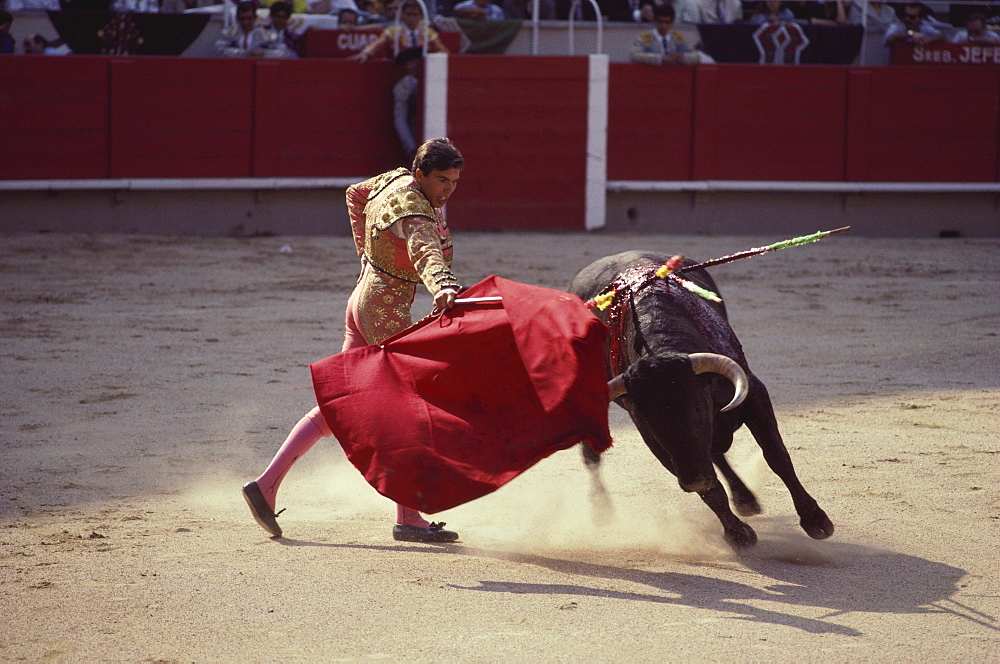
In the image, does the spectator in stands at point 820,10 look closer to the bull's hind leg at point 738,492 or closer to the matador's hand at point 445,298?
the bull's hind leg at point 738,492

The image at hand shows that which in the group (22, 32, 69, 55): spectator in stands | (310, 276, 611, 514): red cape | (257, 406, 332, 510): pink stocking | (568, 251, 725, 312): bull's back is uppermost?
(22, 32, 69, 55): spectator in stands

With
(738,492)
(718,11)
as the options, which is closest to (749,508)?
(738,492)

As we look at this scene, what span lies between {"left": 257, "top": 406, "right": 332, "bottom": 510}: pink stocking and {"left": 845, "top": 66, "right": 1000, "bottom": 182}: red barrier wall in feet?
24.0

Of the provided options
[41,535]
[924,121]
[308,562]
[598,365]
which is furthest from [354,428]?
[924,121]

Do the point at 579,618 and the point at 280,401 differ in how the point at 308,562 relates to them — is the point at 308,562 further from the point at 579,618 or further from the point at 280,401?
the point at 280,401

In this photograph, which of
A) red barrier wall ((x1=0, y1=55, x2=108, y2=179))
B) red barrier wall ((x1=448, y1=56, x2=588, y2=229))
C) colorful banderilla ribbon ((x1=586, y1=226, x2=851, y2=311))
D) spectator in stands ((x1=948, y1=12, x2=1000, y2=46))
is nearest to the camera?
colorful banderilla ribbon ((x1=586, y1=226, x2=851, y2=311))

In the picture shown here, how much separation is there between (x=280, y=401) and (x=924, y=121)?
22.2ft

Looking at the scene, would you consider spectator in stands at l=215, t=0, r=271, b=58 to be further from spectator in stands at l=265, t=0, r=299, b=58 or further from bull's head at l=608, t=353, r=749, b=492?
bull's head at l=608, t=353, r=749, b=492

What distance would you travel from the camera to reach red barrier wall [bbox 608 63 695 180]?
8789mm

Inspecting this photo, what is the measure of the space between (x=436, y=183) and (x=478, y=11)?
6.81 m

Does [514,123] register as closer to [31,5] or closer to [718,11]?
[718,11]

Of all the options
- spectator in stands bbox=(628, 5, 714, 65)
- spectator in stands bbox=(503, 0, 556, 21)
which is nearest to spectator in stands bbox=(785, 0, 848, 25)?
spectator in stands bbox=(628, 5, 714, 65)

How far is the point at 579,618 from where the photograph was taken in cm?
217

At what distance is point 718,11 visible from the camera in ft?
30.7
